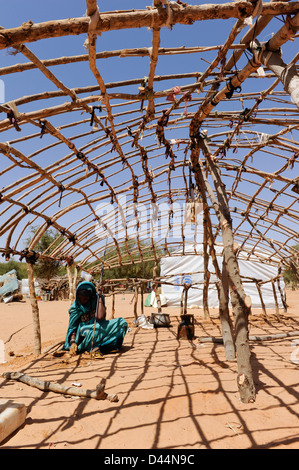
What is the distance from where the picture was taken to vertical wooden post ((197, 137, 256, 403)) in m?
3.63

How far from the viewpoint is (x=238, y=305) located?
404 centimetres

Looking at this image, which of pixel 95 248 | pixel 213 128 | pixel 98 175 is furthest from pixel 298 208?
pixel 95 248

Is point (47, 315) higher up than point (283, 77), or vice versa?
point (283, 77)

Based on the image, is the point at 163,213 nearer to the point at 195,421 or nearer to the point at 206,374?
the point at 206,374

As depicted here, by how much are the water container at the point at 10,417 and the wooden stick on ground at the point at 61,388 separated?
817mm

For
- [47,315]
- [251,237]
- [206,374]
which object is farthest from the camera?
[47,315]

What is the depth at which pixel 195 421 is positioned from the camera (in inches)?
123

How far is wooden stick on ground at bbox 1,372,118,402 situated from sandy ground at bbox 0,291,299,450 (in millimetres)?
62

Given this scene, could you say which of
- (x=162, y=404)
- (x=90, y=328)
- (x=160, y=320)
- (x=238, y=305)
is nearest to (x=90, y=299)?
(x=90, y=328)

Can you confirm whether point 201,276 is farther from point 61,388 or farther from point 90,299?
point 61,388

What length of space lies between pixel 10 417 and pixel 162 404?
1.64 m

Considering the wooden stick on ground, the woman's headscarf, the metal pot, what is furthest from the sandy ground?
the metal pot
